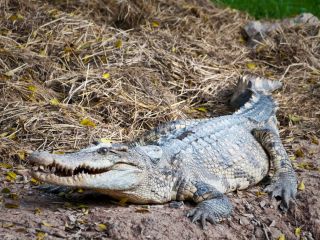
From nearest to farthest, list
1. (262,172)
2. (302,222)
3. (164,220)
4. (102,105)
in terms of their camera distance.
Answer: (164,220) < (302,222) < (262,172) < (102,105)

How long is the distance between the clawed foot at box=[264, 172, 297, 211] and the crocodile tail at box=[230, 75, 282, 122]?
2.79 feet

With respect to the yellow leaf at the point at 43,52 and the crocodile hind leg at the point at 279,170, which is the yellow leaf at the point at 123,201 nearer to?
the crocodile hind leg at the point at 279,170

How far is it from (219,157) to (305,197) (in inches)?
32.7

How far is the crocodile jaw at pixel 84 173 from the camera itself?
458cm

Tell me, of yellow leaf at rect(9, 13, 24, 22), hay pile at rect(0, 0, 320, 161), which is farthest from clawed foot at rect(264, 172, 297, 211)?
yellow leaf at rect(9, 13, 24, 22)

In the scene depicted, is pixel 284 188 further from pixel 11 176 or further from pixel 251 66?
pixel 251 66

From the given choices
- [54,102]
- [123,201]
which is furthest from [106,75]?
[123,201]

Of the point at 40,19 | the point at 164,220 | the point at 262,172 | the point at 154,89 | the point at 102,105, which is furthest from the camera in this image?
the point at 40,19

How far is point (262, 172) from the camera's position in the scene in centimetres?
612

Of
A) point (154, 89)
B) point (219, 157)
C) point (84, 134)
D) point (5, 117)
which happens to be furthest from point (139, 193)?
point (154, 89)

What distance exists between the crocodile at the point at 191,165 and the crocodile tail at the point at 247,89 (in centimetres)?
53

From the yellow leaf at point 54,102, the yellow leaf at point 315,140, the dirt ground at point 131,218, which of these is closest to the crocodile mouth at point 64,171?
the dirt ground at point 131,218

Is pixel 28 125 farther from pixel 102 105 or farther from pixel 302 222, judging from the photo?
pixel 302 222

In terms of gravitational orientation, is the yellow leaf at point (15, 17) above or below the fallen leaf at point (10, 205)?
below
